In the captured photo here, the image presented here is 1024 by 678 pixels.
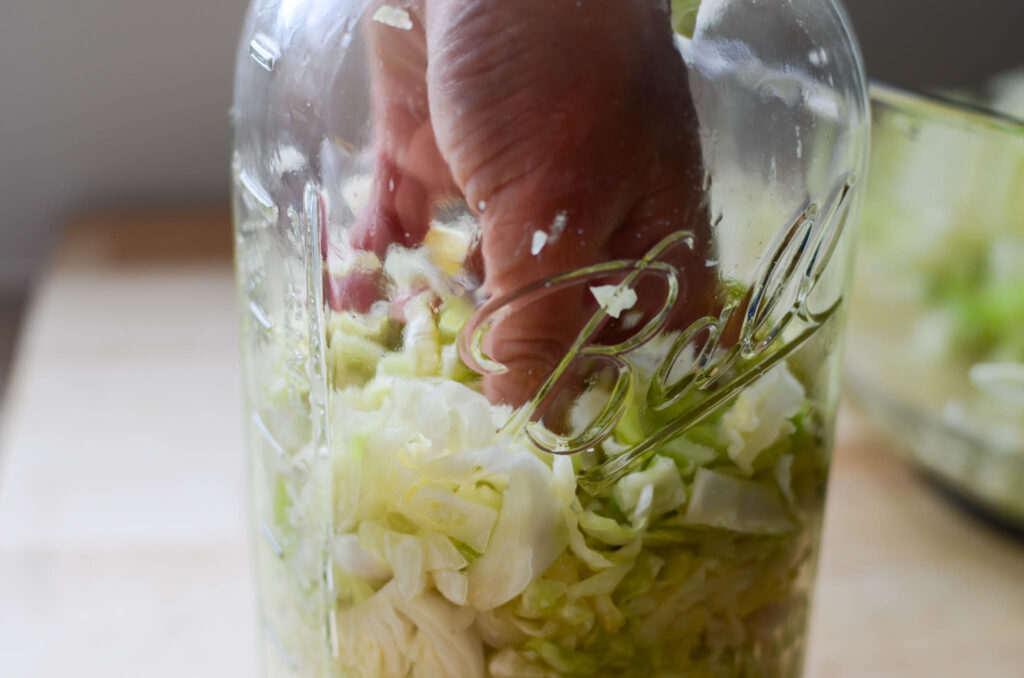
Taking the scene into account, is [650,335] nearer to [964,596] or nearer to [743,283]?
[743,283]

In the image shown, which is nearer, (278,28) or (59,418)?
(278,28)

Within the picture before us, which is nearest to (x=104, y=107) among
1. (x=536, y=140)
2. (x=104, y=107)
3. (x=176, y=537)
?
(x=104, y=107)

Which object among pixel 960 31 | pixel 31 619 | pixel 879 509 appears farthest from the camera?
pixel 960 31

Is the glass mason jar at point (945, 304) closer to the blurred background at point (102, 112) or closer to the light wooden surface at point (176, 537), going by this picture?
the light wooden surface at point (176, 537)

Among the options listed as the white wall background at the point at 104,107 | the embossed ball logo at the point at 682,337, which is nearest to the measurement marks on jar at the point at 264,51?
the embossed ball logo at the point at 682,337

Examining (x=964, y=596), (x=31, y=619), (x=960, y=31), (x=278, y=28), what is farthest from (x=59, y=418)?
(x=960, y=31)
